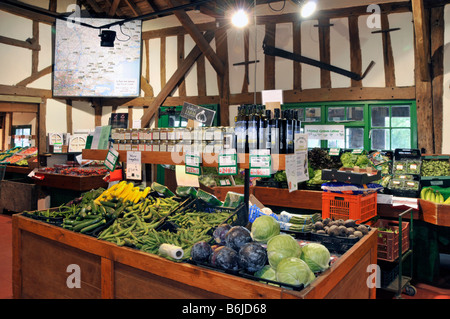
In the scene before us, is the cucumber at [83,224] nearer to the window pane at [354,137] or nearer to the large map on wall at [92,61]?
the window pane at [354,137]

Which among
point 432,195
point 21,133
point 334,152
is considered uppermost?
point 21,133

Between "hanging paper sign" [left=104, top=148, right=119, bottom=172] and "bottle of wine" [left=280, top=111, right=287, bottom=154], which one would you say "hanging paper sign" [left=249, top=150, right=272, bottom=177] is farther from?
"hanging paper sign" [left=104, top=148, right=119, bottom=172]

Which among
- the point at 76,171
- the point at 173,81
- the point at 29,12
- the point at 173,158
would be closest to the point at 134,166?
the point at 173,158

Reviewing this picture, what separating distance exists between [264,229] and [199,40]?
607 cm

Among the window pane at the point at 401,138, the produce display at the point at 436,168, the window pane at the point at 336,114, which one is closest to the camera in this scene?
the produce display at the point at 436,168

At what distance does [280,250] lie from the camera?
1.84m

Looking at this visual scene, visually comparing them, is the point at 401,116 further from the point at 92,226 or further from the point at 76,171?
the point at 76,171

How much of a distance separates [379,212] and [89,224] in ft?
9.88

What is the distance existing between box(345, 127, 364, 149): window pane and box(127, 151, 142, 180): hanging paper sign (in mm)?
4902

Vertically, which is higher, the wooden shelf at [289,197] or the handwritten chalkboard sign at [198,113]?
the handwritten chalkboard sign at [198,113]

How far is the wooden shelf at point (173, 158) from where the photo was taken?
2203 millimetres

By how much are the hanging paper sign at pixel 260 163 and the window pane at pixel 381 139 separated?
197 inches

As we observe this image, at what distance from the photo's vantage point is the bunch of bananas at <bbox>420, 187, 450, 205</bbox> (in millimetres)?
3818

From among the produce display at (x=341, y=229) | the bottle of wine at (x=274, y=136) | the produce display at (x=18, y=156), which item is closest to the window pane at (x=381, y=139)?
the produce display at (x=341, y=229)
